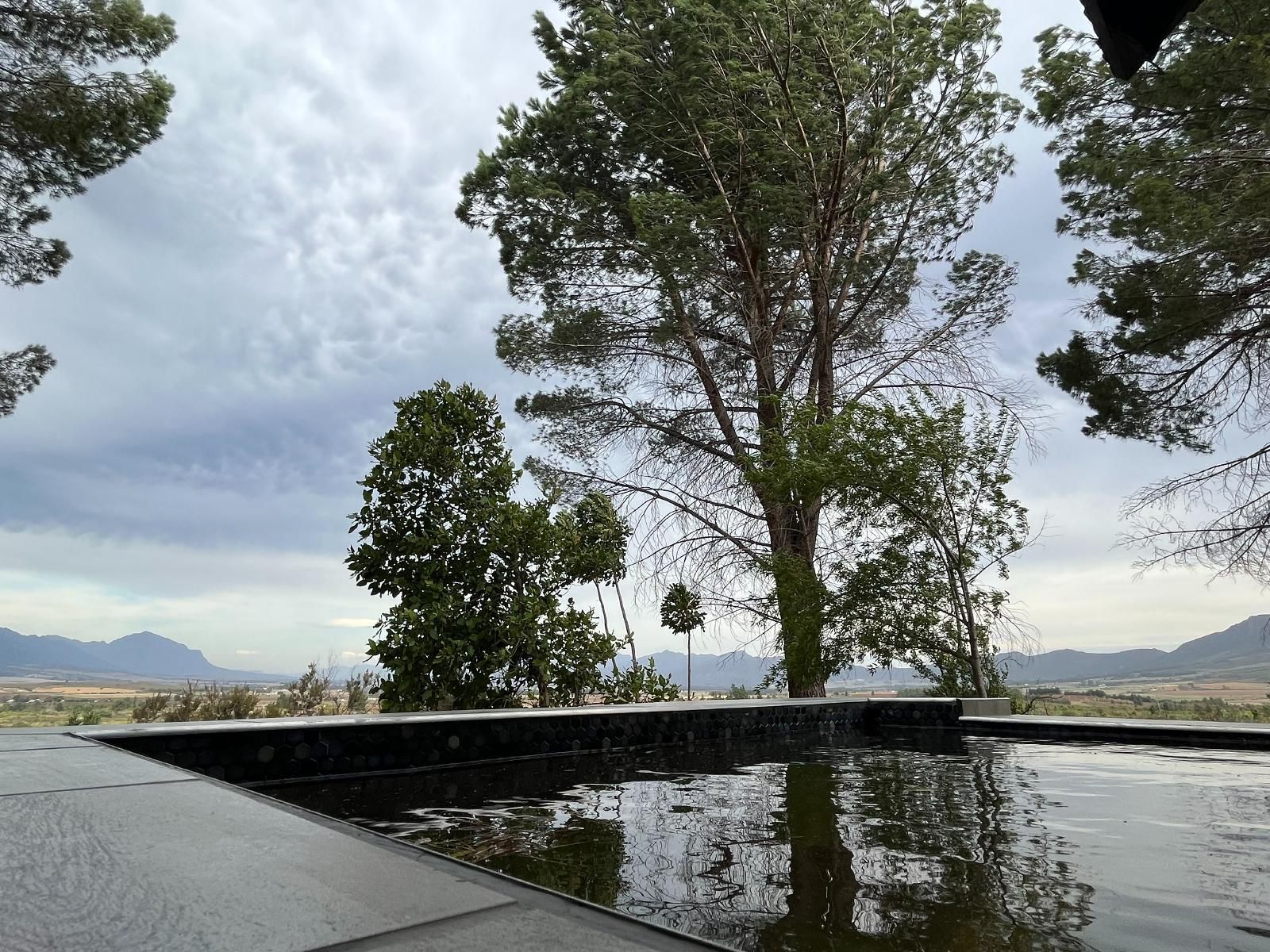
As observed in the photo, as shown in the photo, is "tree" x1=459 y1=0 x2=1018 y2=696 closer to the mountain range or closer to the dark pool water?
the mountain range

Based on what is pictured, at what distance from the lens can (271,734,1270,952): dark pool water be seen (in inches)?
73.9

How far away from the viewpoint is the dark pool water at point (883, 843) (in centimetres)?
188

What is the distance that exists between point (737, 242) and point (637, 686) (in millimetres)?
6509

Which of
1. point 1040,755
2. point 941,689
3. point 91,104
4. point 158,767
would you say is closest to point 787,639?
point 941,689

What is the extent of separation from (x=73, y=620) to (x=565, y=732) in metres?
11.8

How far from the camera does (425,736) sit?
14.9 feet

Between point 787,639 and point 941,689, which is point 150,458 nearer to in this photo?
point 787,639

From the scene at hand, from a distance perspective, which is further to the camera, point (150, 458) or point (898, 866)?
point (150, 458)

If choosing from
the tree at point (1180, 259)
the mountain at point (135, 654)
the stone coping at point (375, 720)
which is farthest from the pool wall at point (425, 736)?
the mountain at point (135, 654)

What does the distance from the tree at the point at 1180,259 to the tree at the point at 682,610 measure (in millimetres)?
5777

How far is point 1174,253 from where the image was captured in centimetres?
902

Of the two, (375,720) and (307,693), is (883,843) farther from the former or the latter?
(307,693)

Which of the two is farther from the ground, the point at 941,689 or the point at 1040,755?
the point at 941,689

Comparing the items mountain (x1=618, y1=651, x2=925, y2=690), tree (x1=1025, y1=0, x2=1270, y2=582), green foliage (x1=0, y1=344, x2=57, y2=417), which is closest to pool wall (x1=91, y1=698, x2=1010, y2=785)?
mountain (x1=618, y1=651, x2=925, y2=690)
